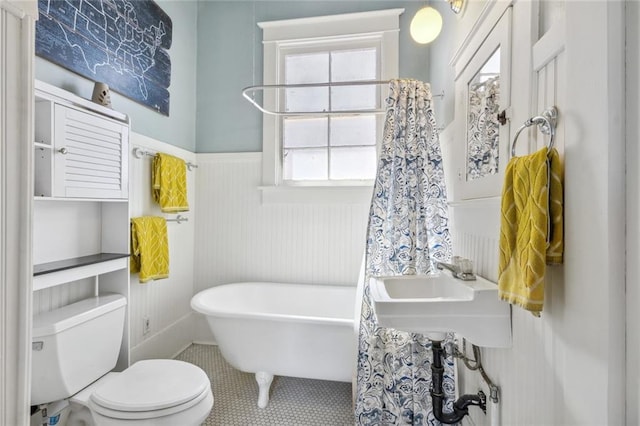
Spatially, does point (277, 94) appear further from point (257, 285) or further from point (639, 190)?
point (639, 190)

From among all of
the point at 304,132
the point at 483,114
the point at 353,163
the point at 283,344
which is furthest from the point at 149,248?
the point at 483,114

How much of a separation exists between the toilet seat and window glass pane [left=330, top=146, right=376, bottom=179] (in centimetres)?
172

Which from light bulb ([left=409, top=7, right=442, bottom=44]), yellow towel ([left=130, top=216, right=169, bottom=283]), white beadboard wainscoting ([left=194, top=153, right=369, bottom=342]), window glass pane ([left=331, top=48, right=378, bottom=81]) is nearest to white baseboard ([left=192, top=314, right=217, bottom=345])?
white beadboard wainscoting ([left=194, top=153, right=369, bottom=342])

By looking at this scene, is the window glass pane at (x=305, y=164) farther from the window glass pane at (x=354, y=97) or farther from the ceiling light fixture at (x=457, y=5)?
the ceiling light fixture at (x=457, y=5)

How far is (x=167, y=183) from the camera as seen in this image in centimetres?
220

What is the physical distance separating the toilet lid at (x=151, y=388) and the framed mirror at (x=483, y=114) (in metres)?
1.44

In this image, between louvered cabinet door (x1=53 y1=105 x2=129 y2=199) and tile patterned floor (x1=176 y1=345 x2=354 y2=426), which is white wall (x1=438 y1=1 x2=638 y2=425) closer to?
tile patterned floor (x1=176 y1=345 x2=354 y2=426)

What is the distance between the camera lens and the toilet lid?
1246 millimetres

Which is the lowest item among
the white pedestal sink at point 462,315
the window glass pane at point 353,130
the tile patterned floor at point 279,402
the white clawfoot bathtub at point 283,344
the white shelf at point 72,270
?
the tile patterned floor at point 279,402

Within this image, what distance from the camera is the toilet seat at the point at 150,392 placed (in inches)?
48.5

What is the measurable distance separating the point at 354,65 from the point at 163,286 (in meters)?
2.27

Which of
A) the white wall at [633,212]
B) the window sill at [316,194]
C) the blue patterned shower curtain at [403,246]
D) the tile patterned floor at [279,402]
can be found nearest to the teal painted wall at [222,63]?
the window sill at [316,194]

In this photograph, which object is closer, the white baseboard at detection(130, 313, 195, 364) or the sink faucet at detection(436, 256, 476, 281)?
the sink faucet at detection(436, 256, 476, 281)

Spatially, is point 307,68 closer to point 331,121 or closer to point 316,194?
point 331,121
